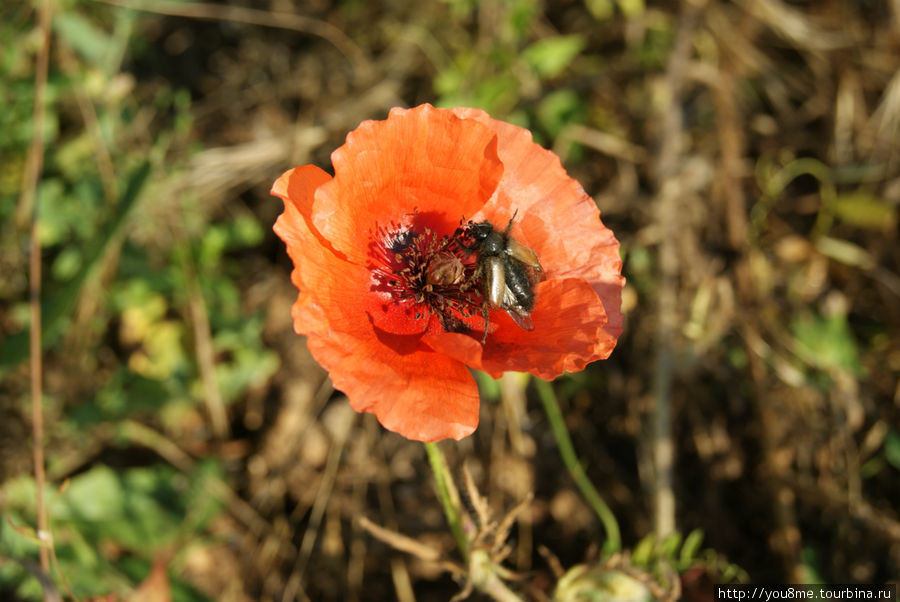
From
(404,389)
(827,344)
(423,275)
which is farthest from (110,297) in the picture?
(827,344)

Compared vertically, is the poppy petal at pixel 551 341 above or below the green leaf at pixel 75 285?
above

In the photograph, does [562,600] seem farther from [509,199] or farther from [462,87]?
[462,87]

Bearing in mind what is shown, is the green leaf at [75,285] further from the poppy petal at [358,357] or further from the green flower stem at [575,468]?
the green flower stem at [575,468]

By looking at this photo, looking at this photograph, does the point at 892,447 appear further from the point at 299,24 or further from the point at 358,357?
the point at 299,24

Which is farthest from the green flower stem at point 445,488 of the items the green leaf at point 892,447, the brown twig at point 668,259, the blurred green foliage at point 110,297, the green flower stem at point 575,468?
the green leaf at point 892,447

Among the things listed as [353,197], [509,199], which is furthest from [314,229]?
[509,199]

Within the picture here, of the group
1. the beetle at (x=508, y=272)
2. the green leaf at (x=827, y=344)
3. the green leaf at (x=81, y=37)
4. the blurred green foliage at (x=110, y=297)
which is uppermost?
the green leaf at (x=81, y=37)
